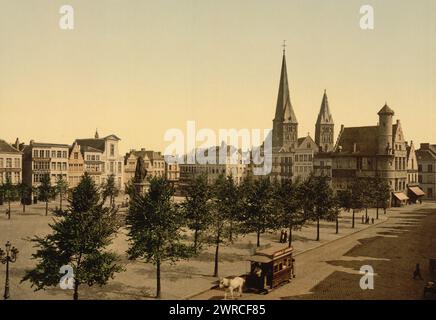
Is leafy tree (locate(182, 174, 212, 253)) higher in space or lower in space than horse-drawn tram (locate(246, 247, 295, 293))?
higher

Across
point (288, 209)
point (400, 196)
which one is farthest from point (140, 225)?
point (400, 196)

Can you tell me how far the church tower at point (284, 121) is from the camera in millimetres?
108625

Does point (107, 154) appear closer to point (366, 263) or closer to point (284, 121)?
point (284, 121)

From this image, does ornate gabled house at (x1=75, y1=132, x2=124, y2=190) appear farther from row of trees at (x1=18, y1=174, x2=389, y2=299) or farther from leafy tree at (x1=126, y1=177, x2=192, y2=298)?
leafy tree at (x1=126, y1=177, x2=192, y2=298)

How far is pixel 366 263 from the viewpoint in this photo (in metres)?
31.5

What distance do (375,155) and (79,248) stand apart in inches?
2689

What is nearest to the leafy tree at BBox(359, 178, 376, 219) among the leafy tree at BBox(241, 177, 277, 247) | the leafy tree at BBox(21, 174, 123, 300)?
the leafy tree at BBox(241, 177, 277, 247)

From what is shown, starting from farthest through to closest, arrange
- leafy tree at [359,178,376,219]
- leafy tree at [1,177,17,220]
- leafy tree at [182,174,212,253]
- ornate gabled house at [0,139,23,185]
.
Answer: ornate gabled house at [0,139,23,185], leafy tree at [359,178,376,219], leafy tree at [1,177,17,220], leafy tree at [182,174,212,253]

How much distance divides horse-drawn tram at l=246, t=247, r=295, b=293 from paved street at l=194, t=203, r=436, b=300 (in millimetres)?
572

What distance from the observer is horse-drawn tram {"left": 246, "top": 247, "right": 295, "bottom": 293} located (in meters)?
23.6

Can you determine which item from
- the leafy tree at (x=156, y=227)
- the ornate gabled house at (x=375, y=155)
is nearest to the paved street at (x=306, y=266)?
the leafy tree at (x=156, y=227)

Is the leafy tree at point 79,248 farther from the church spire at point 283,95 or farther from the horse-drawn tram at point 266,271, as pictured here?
the church spire at point 283,95

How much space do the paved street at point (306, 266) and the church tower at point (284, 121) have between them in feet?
196
